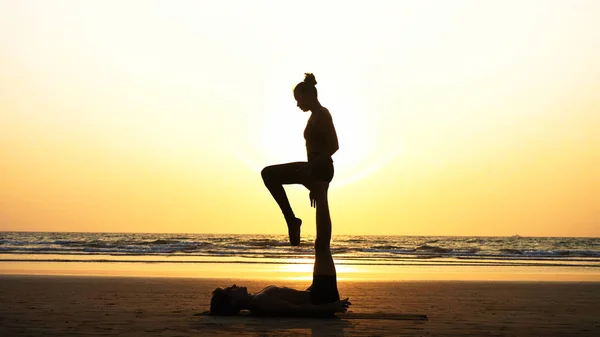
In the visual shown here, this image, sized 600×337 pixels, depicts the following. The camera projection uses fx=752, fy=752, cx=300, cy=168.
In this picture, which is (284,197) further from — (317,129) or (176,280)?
(176,280)

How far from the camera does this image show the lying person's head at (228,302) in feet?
34.3

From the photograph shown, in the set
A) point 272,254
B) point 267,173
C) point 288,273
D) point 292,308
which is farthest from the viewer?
point 272,254

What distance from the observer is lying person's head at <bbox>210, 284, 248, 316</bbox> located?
10469 millimetres

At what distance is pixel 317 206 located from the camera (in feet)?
33.8

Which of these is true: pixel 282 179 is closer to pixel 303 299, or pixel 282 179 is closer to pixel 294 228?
pixel 294 228

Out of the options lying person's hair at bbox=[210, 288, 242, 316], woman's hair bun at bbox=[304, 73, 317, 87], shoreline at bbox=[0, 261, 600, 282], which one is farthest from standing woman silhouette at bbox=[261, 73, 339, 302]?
shoreline at bbox=[0, 261, 600, 282]

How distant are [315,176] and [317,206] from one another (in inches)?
18.9

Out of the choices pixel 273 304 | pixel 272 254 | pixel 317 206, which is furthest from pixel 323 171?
pixel 272 254

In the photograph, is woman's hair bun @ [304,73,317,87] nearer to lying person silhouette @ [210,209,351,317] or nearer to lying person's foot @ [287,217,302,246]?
lying person's foot @ [287,217,302,246]

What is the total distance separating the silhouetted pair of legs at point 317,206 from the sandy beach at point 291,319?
0.55 meters

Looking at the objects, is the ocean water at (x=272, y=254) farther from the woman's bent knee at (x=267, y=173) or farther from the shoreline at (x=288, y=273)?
the woman's bent knee at (x=267, y=173)

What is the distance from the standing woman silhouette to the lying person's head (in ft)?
3.32

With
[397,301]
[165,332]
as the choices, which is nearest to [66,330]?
[165,332]

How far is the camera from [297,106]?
34.6 feet
